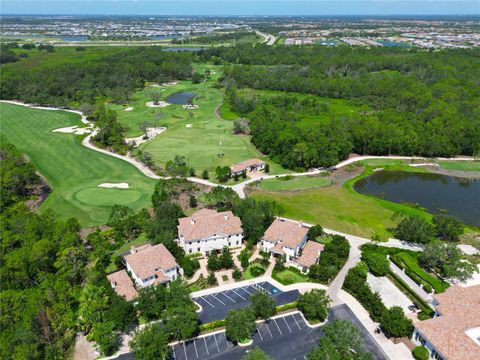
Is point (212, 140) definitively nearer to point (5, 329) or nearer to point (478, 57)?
point (5, 329)

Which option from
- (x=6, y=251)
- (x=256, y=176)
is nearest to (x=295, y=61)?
(x=256, y=176)

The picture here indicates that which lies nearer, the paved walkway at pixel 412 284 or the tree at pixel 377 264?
the paved walkway at pixel 412 284

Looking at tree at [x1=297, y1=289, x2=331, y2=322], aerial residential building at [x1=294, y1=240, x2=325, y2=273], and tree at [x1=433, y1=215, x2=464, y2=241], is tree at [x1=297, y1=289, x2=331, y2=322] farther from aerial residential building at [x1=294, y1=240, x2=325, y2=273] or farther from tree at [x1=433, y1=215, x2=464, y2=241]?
tree at [x1=433, y1=215, x2=464, y2=241]

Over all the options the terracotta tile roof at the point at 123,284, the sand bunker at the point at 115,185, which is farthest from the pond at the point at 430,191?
the terracotta tile roof at the point at 123,284

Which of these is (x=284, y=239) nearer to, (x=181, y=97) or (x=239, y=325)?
(x=239, y=325)

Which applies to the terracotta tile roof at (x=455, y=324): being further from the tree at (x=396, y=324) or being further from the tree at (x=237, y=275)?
the tree at (x=237, y=275)
